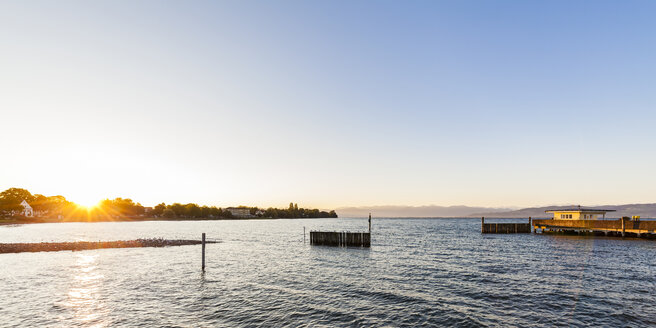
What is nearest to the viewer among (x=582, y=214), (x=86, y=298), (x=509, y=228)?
(x=86, y=298)

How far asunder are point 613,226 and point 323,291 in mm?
78080

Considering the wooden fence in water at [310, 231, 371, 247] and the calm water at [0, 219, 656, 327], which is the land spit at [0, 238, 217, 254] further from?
the wooden fence in water at [310, 231, 371, 247]

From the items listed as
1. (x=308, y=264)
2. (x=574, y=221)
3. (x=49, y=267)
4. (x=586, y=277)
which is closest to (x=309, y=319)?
(x=308, y=264)

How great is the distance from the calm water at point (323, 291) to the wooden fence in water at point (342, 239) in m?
15.2

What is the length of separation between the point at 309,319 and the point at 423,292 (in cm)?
1152

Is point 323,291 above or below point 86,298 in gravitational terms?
below

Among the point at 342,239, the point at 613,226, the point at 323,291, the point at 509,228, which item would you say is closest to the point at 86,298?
the point at 323,291

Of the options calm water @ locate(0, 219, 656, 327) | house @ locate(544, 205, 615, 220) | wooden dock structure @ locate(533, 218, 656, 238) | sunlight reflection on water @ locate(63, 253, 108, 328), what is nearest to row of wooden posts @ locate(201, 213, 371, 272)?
calm water @ locate(0, 219, 656, 327)

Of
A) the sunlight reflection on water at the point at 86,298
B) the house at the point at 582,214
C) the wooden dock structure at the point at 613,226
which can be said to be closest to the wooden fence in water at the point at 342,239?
the sunlight reflection on water at the point at 86,298

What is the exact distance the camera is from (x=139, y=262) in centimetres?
4266

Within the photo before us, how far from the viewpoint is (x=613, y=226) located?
74438 millimetres

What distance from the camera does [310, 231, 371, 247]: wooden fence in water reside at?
6297 cm

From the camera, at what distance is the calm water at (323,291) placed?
69.5ft

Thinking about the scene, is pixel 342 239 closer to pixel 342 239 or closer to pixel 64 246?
pixel 342 239
